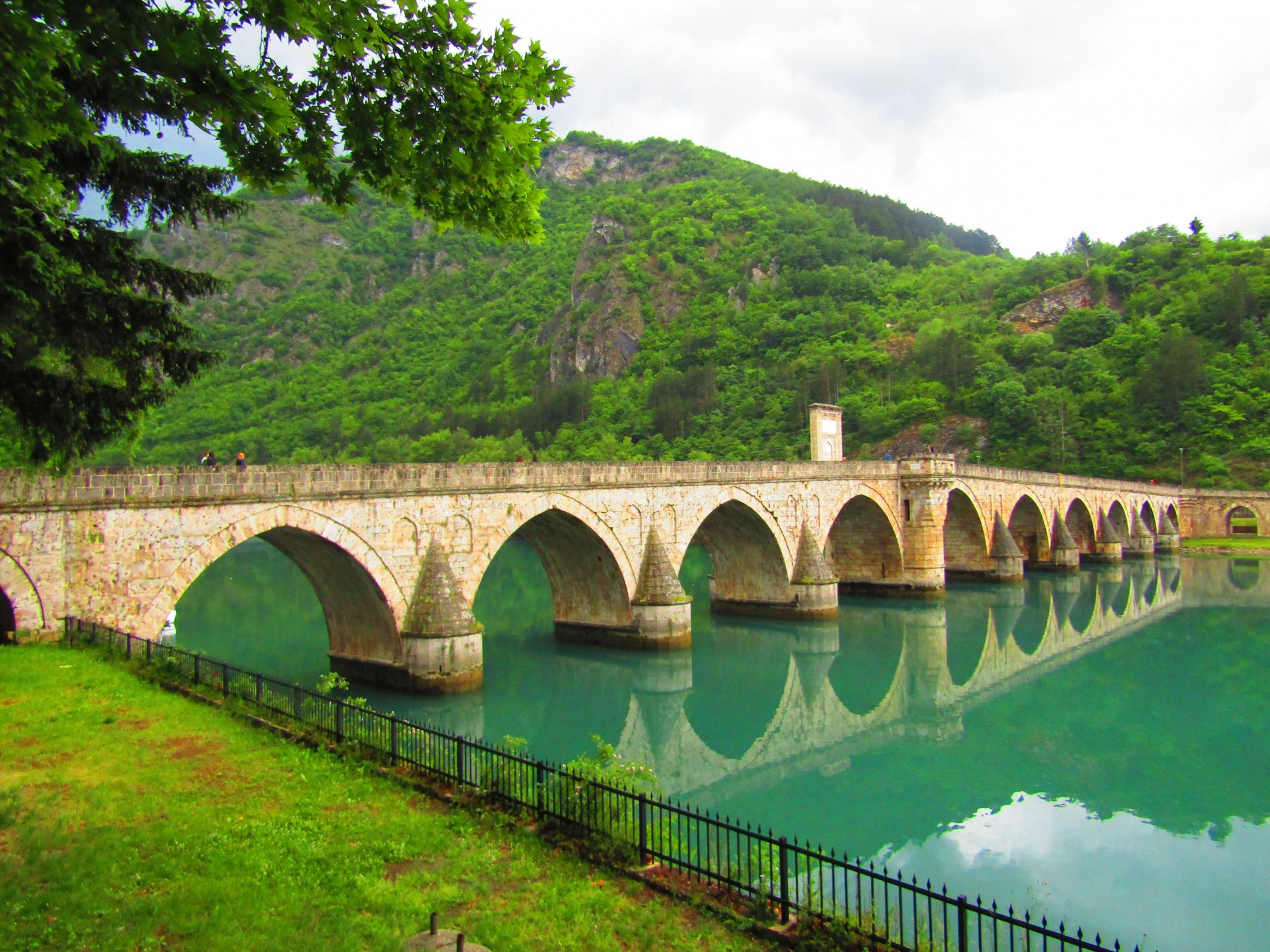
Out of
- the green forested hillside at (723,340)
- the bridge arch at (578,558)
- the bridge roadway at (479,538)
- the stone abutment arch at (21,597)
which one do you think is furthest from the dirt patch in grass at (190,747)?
the green forested hillside at (723,340)

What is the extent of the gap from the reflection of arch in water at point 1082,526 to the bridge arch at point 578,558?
134ft

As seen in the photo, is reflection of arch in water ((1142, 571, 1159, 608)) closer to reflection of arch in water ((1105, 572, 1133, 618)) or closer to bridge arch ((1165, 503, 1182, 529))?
reflection of arch in water ((1105, 572, 1133, 618))

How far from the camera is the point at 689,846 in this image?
8.13m

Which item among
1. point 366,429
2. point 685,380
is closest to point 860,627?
point 685,380

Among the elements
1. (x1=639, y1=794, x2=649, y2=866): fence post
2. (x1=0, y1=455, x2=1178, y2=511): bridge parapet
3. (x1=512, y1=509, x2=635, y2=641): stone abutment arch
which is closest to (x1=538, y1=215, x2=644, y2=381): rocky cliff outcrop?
(x1=0, y1=455, x2=1178, y2=511): bridge parapet

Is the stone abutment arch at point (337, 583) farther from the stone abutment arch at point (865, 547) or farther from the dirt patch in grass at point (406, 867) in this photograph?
the stone abutment arch at point (865, 547)

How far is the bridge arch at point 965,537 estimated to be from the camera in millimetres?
43719

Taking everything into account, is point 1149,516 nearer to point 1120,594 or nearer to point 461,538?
point 1120,594

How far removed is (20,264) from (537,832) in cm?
682

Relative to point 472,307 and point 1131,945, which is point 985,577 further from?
point 472,307

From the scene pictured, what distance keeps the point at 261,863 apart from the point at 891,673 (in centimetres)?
2239

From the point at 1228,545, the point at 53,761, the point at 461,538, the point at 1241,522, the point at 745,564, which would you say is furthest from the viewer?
the point at 1241,522

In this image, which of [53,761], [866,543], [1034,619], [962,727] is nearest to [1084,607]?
[1034,619]

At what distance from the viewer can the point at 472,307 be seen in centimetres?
12750
